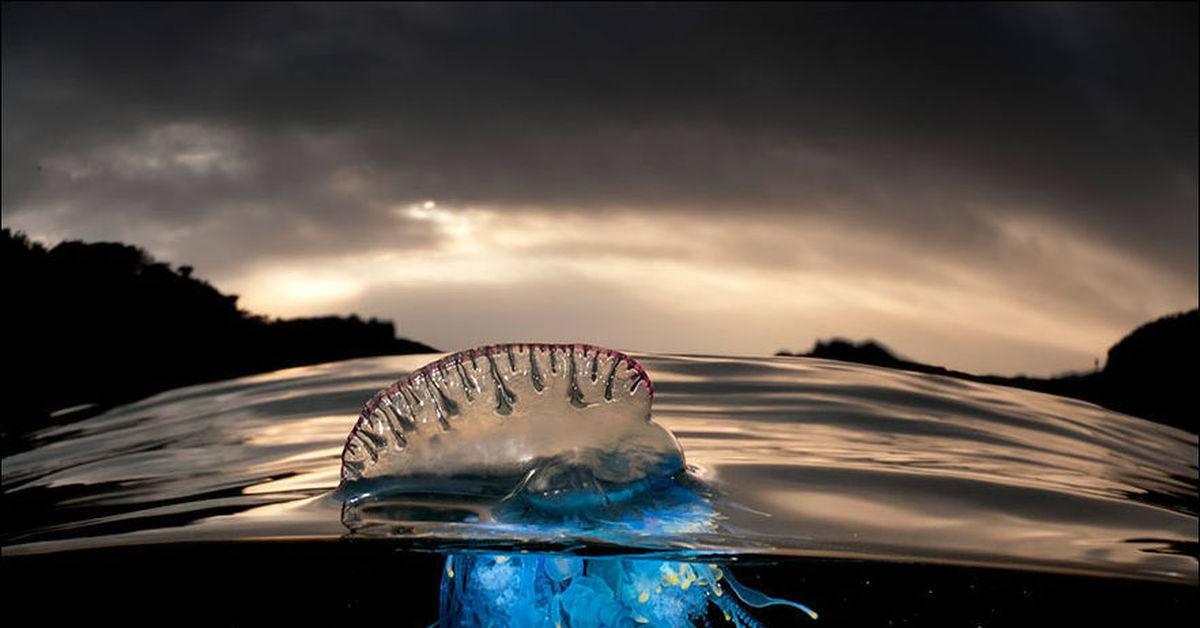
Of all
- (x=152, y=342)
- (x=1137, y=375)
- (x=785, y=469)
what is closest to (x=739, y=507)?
(x=785, y=469)

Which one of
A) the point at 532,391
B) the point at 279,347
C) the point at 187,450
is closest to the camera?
the point at 532,391

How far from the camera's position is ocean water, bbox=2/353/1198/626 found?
10.4 feet

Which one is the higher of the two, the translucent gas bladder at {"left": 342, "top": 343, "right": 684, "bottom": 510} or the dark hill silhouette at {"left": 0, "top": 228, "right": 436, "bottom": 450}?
the dark hill silhouette at {"left": 0, "top": 228, "right": 436, "bottom": 450}

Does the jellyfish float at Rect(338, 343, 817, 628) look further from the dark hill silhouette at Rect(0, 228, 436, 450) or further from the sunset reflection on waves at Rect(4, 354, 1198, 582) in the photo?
the dark hill silhouette at Rect(0, 228, 436, 450)

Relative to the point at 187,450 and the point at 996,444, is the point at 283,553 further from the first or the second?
the point at 996,444

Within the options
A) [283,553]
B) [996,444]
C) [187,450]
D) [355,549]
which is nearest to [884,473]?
[996,444]

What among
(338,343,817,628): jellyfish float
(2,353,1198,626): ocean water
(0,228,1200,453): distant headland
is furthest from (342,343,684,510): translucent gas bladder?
(0,228,1200,453): distant headland

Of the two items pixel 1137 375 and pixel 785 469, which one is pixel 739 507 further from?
pixel 1137 375

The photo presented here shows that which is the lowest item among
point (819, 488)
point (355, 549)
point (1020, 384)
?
point (355, 549)

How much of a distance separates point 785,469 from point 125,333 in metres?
3.68

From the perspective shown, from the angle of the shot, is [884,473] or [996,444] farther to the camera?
[996,444]

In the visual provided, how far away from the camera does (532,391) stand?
8.09ft

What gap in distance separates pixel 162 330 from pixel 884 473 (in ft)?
12.6

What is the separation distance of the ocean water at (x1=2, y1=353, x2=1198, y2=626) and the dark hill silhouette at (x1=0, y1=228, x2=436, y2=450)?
5.6 inches
